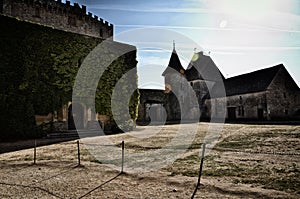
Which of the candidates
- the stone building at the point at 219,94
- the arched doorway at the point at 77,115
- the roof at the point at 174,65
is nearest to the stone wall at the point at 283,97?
the stone building at the point at 219,94

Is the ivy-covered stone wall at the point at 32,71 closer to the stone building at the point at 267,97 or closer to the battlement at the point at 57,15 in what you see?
the battlement at the point at 57,15

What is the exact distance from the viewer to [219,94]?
3662 cm

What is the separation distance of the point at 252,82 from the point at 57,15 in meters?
25.3

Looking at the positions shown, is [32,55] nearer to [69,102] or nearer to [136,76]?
[69,102]

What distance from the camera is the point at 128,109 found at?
1891cm

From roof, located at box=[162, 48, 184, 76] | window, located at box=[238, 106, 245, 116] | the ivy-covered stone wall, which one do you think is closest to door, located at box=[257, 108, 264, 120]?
window, located at box=[238, 106, 245, 116]

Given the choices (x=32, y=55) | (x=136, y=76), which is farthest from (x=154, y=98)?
(x=32, y=55)

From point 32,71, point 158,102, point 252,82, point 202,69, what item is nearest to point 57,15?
point 32,71

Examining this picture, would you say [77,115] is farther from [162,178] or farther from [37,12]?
[37,12]

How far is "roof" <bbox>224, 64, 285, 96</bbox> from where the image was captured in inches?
1185

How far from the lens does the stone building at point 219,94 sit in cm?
2969

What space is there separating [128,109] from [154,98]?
1619cm

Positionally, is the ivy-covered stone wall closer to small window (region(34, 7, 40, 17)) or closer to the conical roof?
small window (region(34, 7, 40, 17))

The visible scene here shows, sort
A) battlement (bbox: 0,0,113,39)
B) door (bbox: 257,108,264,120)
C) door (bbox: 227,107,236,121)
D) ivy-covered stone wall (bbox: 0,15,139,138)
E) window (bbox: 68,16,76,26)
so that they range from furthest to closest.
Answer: door (bbox: 227,107,236,121) → door (bbox: 257,108,264,120) → window (bbox: 68,16,76,26) → battlement (bbox: 0,0,113,39) → ivy-covered stone wall (bbox: 0,15,139,138)
